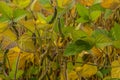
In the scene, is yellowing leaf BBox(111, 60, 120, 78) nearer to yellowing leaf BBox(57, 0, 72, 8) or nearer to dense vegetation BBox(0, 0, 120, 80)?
dense vegetation BBox(0, 0, 120, 80)

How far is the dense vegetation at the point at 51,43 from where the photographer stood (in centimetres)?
50

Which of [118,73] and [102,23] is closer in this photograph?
[118,73]

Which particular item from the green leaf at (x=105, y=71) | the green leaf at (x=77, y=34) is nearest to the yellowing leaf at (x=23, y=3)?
the green leaf at (x=77, y=34)

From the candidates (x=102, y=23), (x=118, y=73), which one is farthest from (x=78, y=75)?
(x=102, y=23)

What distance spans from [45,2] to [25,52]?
0.11m

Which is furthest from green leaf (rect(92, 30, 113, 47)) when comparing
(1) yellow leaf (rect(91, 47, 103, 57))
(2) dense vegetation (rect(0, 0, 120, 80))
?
(1) yellow leaf (rect(91, 47, 103, 57))

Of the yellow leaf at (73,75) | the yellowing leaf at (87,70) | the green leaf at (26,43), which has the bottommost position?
the yellow leaf at (73,75)

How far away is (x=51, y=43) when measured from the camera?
20.7 inches

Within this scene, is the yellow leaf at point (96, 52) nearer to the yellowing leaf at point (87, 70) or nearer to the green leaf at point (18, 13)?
the yellowing leaf at point (87, 70)

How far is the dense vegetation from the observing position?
1.65ft

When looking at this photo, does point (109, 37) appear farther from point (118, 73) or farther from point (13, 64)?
point (13, 64)

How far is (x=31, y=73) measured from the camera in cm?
60

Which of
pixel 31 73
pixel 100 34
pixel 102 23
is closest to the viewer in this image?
pixel 100 34

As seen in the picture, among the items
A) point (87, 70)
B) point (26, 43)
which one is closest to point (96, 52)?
point (87, 70)
